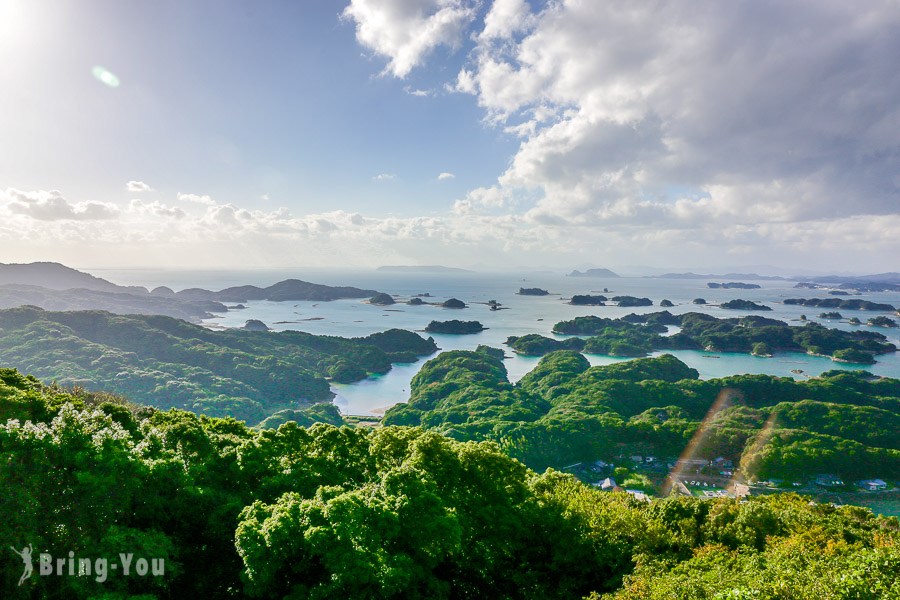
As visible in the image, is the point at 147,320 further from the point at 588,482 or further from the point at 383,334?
the point at 588,482

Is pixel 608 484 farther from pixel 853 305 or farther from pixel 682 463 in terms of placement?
pixel 853 305

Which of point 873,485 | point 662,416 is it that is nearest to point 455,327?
point 662,416

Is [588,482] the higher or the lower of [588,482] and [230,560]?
the lower

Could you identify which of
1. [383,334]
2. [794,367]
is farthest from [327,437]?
[794,367]

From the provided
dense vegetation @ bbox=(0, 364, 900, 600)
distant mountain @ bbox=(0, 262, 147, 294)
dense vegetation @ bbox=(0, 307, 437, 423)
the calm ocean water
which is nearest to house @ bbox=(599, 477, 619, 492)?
dense vegetation @ bbox=(0, 364, 900, 600)

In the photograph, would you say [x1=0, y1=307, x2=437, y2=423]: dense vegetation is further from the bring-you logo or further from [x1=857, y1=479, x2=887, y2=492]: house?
[x1=857, y1=479, x2=887, y2=492]: house

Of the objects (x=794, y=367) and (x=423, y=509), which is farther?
(x=794, y=367)
